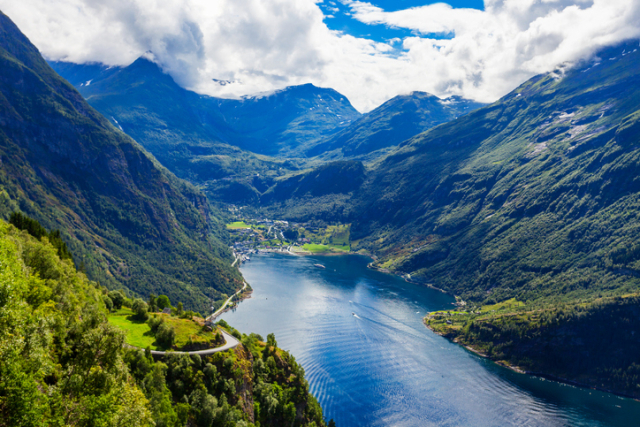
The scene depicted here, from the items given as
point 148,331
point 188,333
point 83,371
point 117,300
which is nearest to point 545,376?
point 188,333

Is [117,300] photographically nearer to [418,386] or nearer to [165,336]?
[165,336]

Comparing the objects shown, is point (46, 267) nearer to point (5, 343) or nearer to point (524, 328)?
point (5, 343)

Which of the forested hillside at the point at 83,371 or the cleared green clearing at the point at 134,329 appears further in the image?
the cleared green clearing at the point at 134,329

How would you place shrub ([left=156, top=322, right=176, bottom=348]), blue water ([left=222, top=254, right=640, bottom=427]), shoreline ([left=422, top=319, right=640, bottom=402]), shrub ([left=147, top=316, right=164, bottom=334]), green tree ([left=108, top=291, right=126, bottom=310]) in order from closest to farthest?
1. shrub ([left=156, top=322, right=176, bottom=348])
2. shrub ([left=147, top=316, right=164, bottom=334])
3. green tree ([left=108, top=291, right=126, bottom=310])
4. blue water ([left=222, top=254, right=640, bottom=427])
5. shoreline ([left=422, top=319, right=640, bottom=402])

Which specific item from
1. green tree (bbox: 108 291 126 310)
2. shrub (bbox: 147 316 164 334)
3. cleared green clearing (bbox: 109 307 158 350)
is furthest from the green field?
green tree (bbox: 108 291 126 310)

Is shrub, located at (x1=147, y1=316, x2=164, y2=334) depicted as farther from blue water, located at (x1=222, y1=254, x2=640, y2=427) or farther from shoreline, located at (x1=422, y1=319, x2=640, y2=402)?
shoreline, located at (x1=422, y1=319, x2=640, y2=402)

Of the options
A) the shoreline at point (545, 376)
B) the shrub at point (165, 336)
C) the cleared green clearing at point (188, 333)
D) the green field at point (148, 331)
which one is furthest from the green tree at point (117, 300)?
the shoreline at point (545, 376)

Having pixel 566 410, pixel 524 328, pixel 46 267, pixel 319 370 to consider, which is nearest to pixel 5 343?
pixel 46 267

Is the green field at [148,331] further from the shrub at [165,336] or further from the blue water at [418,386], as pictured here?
the blue water at [418,386]
